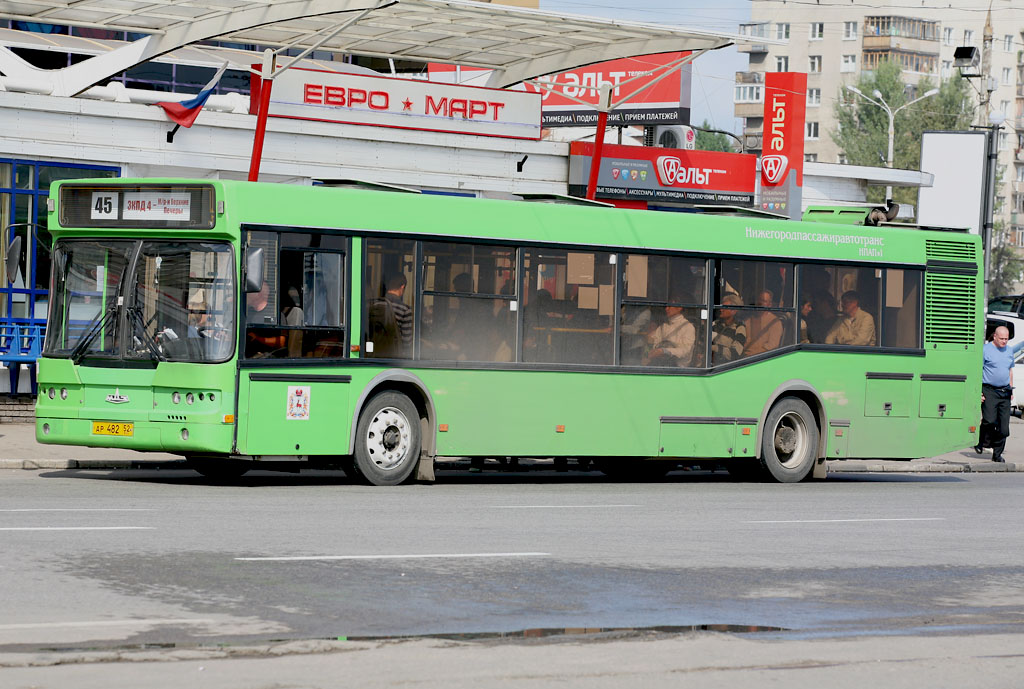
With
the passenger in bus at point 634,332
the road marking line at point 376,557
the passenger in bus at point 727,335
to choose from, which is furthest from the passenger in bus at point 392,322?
the road marking line at point 376,557

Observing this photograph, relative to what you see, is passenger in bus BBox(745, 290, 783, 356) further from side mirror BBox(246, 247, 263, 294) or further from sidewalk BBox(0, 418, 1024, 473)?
side mirror BBox(246, 247, 263, 294)

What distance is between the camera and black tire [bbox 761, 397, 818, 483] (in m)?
20.1

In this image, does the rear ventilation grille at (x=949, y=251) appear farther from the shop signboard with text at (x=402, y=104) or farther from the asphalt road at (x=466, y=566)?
the shop signboard with text at (x=402, y=104)

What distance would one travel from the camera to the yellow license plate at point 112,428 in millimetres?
16078

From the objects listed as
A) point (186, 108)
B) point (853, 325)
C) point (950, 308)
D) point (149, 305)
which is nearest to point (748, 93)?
point (186, 108)

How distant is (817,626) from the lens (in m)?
9.09

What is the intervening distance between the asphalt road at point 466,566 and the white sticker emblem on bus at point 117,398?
2.54 feet

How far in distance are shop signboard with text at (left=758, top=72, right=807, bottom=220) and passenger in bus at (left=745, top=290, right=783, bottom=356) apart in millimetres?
16290

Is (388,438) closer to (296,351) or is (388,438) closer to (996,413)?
(296,351)

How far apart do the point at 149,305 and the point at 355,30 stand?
11.4m

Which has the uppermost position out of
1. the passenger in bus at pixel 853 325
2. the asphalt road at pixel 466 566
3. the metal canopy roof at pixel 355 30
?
the metal canopy roof at pixel 355 30

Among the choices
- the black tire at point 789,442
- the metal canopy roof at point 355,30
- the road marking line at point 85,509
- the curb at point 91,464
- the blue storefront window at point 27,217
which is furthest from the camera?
the blue storefront window at point 27,217

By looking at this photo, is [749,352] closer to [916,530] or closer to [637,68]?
[916,530]

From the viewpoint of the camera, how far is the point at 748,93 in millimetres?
132250
